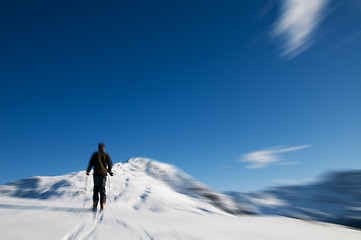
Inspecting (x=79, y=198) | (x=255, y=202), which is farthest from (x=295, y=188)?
(x=79, y=198)

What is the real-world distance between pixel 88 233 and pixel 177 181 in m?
11.6

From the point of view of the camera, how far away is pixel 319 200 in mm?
16328

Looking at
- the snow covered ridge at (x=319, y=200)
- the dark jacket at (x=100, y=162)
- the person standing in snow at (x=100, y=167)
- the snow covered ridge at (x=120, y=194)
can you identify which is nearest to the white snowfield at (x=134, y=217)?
the snow covered ridge at (x=120, y=194)

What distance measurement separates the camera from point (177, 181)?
14055mm

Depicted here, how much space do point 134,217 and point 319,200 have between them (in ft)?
58.8

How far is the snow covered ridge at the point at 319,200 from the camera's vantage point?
11876 mm

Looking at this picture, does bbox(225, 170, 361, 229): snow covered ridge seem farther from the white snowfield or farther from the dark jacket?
the dark jacket

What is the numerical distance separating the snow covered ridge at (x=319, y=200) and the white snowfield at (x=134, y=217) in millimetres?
4099

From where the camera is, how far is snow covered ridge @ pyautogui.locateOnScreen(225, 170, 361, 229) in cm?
1188

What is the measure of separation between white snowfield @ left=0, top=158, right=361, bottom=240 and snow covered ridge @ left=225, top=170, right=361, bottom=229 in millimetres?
4099

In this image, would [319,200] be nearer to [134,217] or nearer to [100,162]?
[134,217]

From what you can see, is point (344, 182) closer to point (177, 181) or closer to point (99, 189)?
point (177, 181)

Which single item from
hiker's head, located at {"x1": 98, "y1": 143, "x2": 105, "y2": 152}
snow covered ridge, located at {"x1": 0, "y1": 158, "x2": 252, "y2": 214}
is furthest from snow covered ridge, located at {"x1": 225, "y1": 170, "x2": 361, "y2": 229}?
hiker's head, located at {"x1": 98, "y1": 143, "x2": 105, "y2": 152}

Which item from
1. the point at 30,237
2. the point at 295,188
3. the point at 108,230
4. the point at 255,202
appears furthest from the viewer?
the point at 295,188
